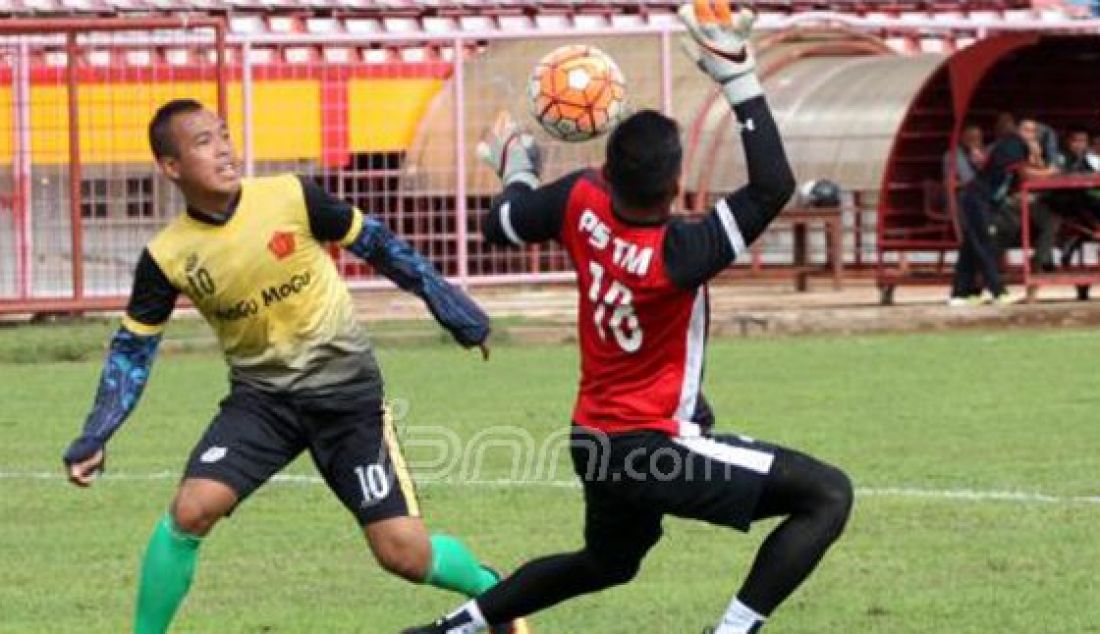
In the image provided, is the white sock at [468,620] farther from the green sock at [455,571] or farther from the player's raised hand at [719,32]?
the player's raised hand at [719,32]

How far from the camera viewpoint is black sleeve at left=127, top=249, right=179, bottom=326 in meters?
9.79

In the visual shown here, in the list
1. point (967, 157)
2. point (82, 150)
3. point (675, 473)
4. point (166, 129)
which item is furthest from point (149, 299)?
point (967, 157)

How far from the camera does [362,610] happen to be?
10.9m

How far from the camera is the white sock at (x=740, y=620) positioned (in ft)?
→ 29.6

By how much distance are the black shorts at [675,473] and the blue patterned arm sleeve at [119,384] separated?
1685 mm

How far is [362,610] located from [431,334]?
13.3 meters

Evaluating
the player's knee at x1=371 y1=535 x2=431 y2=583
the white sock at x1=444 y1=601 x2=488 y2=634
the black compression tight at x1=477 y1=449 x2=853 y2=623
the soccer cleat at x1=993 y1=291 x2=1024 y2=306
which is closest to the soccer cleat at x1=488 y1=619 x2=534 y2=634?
the white sock at x1=444 y1=601 x2=488 y2=634

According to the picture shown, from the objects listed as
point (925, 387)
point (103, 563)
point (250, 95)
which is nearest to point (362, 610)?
point (103, 563)

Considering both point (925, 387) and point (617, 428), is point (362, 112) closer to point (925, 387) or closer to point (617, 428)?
point (925, 387)

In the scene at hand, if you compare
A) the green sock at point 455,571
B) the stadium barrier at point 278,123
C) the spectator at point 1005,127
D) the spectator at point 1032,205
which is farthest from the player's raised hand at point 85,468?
the spectator at point 1005,127

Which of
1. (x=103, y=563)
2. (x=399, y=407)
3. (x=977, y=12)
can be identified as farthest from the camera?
(x=977, y=12)

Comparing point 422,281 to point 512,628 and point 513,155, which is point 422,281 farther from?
point 512,628

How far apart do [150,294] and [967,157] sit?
18.5 m

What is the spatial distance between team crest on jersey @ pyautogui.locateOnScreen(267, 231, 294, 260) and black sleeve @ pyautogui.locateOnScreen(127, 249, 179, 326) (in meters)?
0.35
